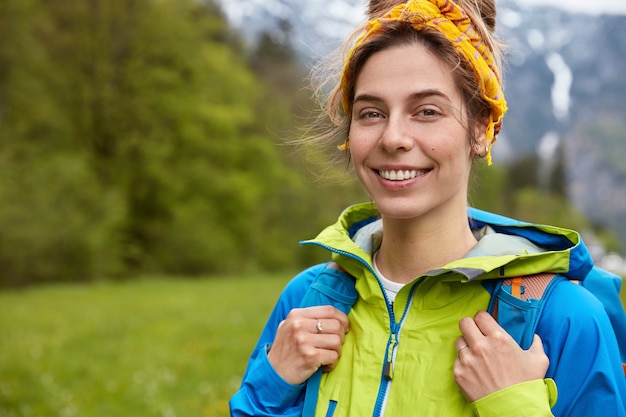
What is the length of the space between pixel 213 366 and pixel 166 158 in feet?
74.5

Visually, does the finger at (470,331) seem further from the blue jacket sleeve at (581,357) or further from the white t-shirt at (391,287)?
the white t-shirt at (391,287)

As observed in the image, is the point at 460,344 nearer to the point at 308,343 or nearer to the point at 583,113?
the point at 308,343

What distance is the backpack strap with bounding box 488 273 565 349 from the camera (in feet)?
6.31

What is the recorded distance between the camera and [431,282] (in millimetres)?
2100

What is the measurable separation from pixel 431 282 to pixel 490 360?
297 millimetres

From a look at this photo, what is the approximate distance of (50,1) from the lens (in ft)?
90.2

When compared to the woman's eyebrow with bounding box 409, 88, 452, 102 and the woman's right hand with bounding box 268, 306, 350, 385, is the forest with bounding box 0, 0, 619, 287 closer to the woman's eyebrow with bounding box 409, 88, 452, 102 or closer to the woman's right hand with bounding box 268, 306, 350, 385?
the woman's right hand with bounding box 268, 306, 350, 385

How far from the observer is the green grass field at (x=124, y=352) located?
7691 mm

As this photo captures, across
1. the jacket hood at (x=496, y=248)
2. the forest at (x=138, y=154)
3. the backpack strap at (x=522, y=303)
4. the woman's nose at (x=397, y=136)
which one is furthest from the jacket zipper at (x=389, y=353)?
the forest at (x=138, y=154)

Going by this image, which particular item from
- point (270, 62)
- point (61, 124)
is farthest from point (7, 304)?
point (270, 62)

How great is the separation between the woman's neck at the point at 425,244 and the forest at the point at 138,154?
19.3 meters

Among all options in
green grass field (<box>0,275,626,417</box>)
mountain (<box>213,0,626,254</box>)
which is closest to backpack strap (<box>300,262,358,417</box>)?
green grass field (<box>0,275,626,417</box>)

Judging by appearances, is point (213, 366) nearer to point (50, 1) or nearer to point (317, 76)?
point (317, 76)

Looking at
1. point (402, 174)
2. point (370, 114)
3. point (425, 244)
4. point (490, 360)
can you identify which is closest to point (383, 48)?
point (370, 114)
